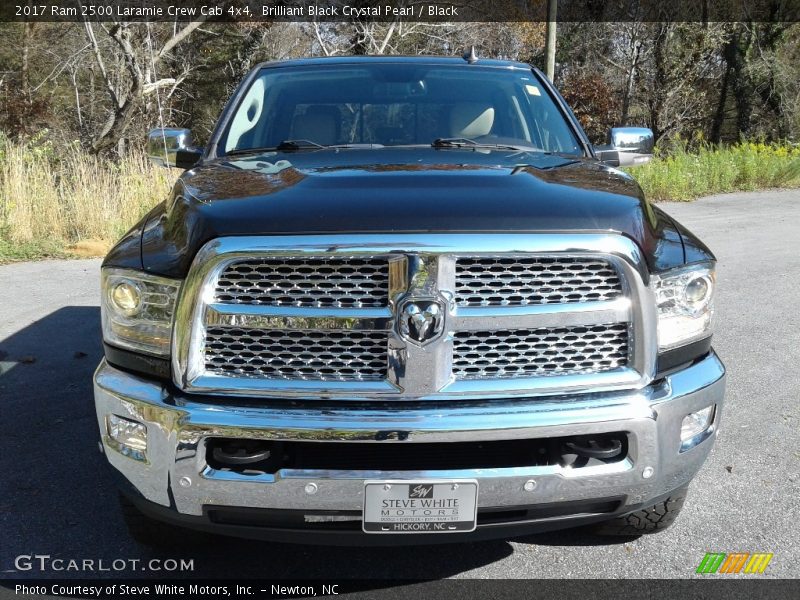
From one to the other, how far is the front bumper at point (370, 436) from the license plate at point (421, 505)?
0.02 metres

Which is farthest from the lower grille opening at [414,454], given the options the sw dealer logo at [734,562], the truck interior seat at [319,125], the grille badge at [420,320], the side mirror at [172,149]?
the side mirror at [172,149]

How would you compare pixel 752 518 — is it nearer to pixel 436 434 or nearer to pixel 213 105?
pixel 436 434

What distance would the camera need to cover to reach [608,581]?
2811 millimetres

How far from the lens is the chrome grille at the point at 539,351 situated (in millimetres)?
2363

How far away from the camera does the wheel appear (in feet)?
9.06

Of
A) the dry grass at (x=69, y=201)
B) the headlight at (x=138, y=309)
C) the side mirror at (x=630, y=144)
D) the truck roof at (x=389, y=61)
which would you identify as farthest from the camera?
the dry grass at (x=69, y=201)

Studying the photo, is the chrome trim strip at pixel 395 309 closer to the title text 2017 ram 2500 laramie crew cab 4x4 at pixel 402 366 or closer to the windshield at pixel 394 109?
the title text 2017 ram 2500 laramie crew cab 4x4 at pixel 402 366

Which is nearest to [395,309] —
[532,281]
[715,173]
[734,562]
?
[532,281]

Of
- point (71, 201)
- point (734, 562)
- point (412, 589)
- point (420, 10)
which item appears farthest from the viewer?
point (420, 10)

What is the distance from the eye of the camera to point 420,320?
228 centimetres

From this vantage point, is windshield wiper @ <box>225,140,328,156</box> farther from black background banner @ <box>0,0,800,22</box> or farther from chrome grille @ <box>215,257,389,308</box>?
black background banner @ <box>0,0,800,22</box>

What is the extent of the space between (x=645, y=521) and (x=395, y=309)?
1.43 meters

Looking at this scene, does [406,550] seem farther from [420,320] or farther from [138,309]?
[138,309]

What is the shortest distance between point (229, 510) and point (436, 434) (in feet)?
2.15
